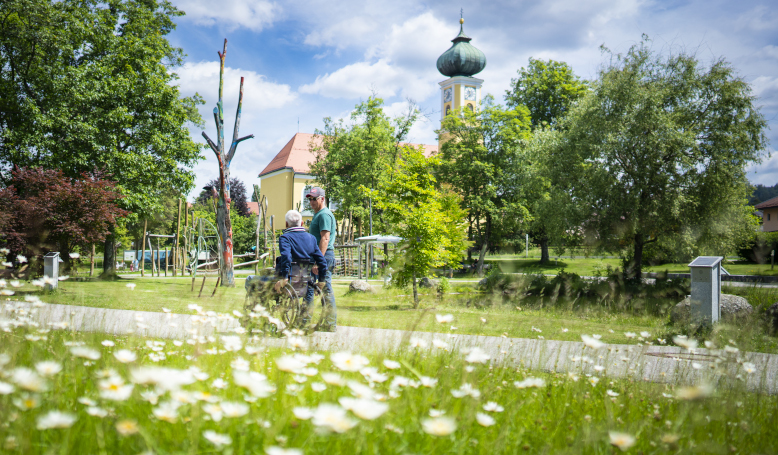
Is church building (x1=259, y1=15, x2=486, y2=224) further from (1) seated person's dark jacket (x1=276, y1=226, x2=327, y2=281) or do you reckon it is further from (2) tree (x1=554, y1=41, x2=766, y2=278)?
(1) seated person's dark jacket (x1=276, y1=226, x2=327, y2=281)

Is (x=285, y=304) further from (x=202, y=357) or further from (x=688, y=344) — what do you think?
(x=688, y=344)

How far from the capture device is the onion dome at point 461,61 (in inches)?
2247

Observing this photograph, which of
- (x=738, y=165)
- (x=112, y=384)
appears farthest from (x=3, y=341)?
(x=738, y=165)

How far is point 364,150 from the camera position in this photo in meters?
33.8

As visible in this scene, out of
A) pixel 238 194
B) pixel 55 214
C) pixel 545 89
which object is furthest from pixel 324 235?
pixel 238 194

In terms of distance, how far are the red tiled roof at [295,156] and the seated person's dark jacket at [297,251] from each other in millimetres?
49854

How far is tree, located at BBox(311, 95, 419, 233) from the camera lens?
33.7 m

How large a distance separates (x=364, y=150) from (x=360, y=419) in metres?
32.8

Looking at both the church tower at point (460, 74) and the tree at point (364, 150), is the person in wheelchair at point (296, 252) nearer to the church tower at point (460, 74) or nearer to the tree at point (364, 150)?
the tree at point (364, 150)

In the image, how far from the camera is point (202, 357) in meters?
2.93

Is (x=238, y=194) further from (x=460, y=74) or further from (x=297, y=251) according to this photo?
(x=297, y=251)

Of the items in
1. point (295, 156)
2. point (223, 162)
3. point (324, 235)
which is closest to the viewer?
point (324, 235)

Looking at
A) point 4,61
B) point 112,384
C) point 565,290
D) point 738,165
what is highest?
point 4,61

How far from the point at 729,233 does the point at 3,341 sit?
17.6m
